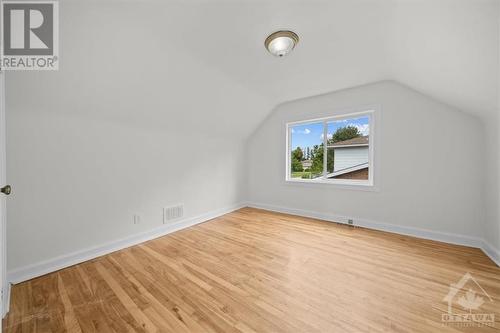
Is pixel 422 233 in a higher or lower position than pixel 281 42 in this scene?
lower

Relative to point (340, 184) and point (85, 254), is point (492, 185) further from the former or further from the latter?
point (85, 254)

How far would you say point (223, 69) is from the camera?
2.46m

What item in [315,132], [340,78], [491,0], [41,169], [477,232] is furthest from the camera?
[315,132]

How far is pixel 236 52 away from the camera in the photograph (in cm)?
217

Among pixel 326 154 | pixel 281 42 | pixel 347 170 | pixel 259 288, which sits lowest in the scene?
pixel 259 288

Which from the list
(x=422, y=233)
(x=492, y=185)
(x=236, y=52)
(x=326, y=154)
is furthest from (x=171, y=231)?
(x=492, y=185)

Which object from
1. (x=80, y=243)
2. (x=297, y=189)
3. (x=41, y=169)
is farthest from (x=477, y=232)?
(x=41, y=169)

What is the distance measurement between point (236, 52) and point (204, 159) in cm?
196

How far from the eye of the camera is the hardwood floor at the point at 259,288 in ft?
4.51

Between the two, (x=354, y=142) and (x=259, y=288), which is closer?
(x=259, y=288)

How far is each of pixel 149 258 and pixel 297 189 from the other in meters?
2.76

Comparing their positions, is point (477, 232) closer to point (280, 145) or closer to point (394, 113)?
point (394, 113)

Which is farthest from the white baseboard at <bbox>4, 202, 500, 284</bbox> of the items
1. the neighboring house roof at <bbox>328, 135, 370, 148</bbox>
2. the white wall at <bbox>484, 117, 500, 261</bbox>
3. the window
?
the neighboring house roof at <bbox>328, 135, 370, 148</bbox>

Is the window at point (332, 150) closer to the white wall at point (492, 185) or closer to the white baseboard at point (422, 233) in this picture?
the white baseboard at point (422, 233)
